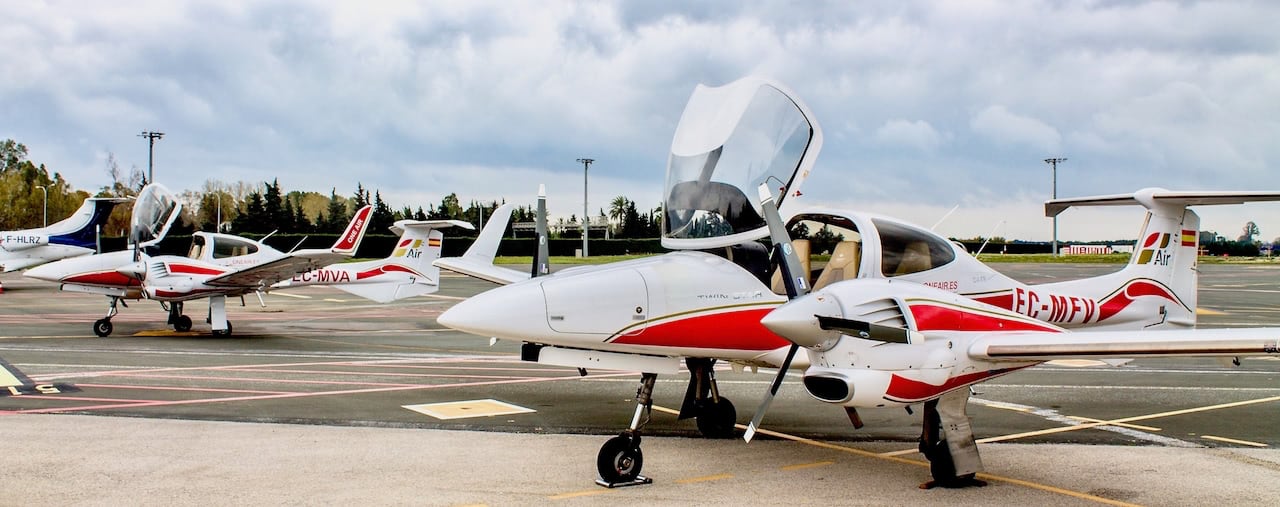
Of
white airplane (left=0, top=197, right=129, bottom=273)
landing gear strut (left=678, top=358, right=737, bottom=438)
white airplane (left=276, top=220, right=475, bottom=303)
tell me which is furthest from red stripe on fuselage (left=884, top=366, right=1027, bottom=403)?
white airplane (left=0, top=197, right=129, bottom=273)

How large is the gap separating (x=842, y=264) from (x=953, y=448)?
247 centimetres

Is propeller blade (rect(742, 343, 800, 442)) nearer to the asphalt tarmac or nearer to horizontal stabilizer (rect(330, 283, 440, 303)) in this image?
the asphalt tarmac

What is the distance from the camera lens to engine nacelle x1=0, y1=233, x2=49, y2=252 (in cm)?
4284

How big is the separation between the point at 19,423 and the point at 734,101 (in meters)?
8.08

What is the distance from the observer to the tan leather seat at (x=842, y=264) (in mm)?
9258

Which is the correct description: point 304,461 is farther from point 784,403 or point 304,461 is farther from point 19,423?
point 784,403

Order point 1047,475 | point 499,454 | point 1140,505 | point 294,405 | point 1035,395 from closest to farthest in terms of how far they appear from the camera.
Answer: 1. point 1140,505
2. point 1047,475
3. point 499,454
4. point 294,405
5. point 1035,395

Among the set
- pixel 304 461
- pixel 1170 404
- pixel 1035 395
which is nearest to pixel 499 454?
pixel 304 461

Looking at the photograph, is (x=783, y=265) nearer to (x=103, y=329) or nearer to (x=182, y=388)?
(x=182, y=388)

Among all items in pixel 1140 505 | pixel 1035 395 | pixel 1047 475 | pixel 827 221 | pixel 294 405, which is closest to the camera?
pixel 1140 505

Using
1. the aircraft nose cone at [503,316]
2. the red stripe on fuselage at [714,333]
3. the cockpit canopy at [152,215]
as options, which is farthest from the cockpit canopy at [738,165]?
the cockpit canopy at [152,215]

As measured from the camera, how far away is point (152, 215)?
78.0 feet

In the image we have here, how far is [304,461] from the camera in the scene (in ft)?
26.8

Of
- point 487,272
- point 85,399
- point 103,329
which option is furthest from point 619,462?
point 103,329
